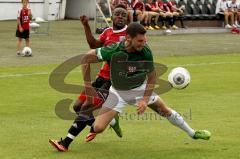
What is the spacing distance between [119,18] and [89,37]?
0.59 m

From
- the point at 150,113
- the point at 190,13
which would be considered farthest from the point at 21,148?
the point at 190,13

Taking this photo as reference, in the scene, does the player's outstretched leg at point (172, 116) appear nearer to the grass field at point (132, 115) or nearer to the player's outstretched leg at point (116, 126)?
the grass field at point (132, 115)

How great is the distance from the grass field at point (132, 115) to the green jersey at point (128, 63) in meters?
0.97

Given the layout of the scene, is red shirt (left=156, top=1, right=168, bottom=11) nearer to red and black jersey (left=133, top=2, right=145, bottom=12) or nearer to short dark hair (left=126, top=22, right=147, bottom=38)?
red and black jersey (left=133, top=2, right=145, bottom=12)

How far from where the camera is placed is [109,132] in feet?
36.0

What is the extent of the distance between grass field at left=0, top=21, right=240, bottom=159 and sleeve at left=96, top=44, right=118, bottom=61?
4.27ft

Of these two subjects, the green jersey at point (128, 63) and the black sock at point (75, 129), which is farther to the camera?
the black sock at point (75, 129)

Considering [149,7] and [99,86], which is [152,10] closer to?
[149,7]

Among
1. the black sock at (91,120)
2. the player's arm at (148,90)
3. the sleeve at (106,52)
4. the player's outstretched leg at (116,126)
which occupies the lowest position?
the player's outstretched leg at (116,126)

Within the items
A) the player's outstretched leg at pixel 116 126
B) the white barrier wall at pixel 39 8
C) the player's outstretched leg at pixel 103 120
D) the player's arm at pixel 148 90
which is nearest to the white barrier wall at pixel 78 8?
the white barrier wall at pixel 39 8

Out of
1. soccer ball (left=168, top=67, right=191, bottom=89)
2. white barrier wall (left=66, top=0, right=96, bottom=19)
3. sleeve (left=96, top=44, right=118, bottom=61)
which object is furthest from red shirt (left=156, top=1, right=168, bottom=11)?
sleeve (left=96, top=44, right=118, bottom=61)

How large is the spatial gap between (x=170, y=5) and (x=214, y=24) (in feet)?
16.7

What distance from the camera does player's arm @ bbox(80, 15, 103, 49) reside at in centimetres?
909

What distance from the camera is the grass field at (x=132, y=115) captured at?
31.1ft
